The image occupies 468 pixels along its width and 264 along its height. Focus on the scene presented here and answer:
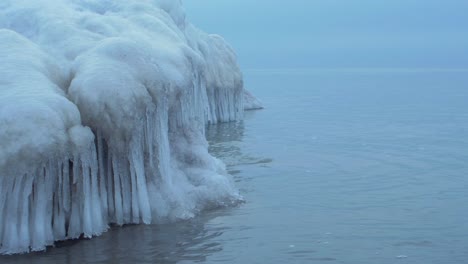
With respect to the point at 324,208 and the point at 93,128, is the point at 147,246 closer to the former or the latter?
the point at 93,128

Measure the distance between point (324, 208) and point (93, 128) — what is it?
5393 mm

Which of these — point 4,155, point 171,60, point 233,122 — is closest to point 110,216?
point 4,155

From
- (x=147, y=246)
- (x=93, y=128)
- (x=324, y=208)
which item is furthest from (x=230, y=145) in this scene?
(x=147, y=246)

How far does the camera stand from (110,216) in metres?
13.0

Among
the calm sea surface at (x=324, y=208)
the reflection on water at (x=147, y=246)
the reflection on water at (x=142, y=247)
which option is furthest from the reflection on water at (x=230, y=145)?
the reflection on water at (x=142, y=247)

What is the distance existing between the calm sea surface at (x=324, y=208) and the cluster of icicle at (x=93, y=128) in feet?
1.66

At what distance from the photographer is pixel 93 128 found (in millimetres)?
12461

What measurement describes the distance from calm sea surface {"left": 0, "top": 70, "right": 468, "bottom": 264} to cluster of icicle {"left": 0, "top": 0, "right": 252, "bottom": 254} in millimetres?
505

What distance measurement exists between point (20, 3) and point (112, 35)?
278cm

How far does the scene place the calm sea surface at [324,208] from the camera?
38.1ft

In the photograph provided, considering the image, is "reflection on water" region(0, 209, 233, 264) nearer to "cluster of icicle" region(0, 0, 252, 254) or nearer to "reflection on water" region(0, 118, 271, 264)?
"reflection on water" region(0, 118, 271, 264)

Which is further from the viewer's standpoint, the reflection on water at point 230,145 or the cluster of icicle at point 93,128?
the reflection on water at point 230,145

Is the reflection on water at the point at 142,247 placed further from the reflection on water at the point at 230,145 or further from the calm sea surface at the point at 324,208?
the reflection on water at the point at 230,145

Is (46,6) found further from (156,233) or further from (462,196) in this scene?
(462,196)
